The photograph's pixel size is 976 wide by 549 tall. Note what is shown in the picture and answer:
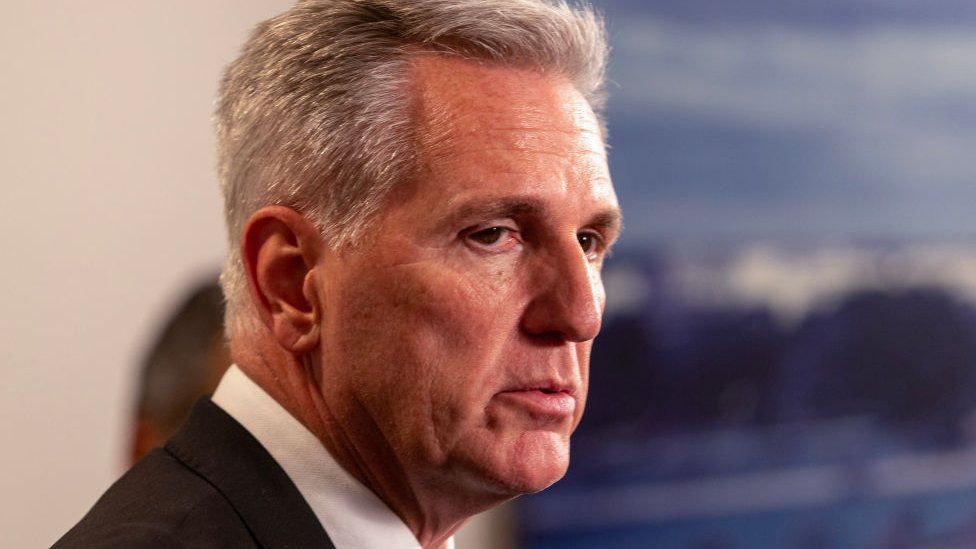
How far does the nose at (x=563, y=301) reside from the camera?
130 cm

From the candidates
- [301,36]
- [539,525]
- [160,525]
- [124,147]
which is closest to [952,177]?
[539,525]

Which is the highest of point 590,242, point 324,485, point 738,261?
point 590,242

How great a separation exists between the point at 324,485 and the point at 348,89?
1.42 feet

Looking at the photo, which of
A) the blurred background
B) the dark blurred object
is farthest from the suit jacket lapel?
the blurred background

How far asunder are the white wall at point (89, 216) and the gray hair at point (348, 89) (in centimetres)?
144

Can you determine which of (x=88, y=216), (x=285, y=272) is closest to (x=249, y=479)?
(x=285, y=272)

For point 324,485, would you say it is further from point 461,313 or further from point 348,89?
point 348,89

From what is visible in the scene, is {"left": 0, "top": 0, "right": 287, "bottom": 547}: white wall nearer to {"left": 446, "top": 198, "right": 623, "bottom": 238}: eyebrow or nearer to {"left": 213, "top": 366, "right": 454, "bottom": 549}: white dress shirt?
{"left": 213, "top": 366, "right": 454, "bottom": 549}: white dress shirt

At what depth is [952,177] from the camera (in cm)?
337

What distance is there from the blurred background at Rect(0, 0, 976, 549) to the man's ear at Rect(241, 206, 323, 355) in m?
1.60

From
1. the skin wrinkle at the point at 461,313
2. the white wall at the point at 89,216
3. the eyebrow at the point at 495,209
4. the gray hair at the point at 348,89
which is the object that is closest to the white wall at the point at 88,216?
the white wall at the point at 89,216

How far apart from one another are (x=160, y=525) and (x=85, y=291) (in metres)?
1.76

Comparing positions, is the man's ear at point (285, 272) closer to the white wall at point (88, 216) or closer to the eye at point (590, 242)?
the eye at point (590, 242)

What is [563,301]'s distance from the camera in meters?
1.30
